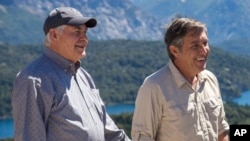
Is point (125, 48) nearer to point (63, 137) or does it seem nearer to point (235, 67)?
point (235, 67)

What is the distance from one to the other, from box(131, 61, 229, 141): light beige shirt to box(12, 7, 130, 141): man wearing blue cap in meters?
0.30

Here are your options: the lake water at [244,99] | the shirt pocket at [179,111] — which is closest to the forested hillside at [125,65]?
the lake water at [244,99]

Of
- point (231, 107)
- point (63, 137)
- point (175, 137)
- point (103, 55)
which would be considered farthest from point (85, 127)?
point (103, 55)

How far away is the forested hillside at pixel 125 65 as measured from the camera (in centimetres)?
11194

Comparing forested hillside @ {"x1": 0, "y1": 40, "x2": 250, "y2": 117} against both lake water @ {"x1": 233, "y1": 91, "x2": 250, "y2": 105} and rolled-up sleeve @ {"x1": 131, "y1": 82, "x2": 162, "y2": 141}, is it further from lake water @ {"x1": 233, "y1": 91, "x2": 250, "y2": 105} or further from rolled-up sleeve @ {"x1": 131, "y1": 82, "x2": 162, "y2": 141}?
rolled-up sleeve @ {"x1": 131, "y1": 82, "x2": 162, "y2": 141}

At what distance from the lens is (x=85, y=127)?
3.18 metres

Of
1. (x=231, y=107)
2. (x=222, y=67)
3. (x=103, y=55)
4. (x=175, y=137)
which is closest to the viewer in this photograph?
(x=175, y=137)

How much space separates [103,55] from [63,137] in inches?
5120

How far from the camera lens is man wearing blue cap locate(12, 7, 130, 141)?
2.98m

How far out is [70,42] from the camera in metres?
3.21

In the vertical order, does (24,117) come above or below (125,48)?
below

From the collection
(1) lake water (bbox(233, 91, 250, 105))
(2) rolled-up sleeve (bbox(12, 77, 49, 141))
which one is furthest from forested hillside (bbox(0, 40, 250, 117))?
(2) rolled-up sleeve (bbox(12, 77, 49, 141))

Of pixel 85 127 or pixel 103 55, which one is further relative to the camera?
pixel 103 55

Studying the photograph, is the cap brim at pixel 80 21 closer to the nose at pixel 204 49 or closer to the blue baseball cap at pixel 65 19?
the blue baseball cap at pixel 65 19
